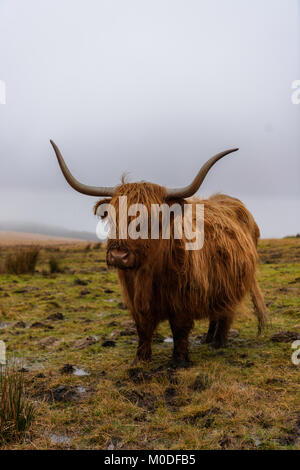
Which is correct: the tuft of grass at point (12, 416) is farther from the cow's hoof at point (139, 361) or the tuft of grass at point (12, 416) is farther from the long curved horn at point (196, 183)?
the long curved horn at point (196, 183)

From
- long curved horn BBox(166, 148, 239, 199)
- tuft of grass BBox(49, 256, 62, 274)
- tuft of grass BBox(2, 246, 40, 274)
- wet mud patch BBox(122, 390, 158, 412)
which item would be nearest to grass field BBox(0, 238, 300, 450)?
wet mud patch BBox(122, 390, 158, 412)

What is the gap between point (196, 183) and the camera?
338cm

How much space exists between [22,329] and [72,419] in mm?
3183

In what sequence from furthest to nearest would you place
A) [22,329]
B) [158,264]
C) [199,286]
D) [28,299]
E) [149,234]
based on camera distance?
[28,299], [22,329], [199,286], [158,264], [149,234]

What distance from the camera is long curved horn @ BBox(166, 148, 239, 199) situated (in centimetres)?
338

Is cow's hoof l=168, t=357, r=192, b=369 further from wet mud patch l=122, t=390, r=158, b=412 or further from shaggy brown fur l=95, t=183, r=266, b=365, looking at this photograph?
wet mud patch l=122, t=390, r=158, b=412

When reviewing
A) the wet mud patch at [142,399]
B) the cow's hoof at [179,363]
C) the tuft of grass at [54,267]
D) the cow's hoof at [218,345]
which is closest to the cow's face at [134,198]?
the wet mud patch at [142,399]

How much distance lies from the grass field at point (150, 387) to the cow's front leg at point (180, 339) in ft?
0.39

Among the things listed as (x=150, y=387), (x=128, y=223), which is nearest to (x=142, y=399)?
(x=150, y=387)

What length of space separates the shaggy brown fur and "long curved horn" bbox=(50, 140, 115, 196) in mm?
110

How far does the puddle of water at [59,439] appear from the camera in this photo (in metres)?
2.64
